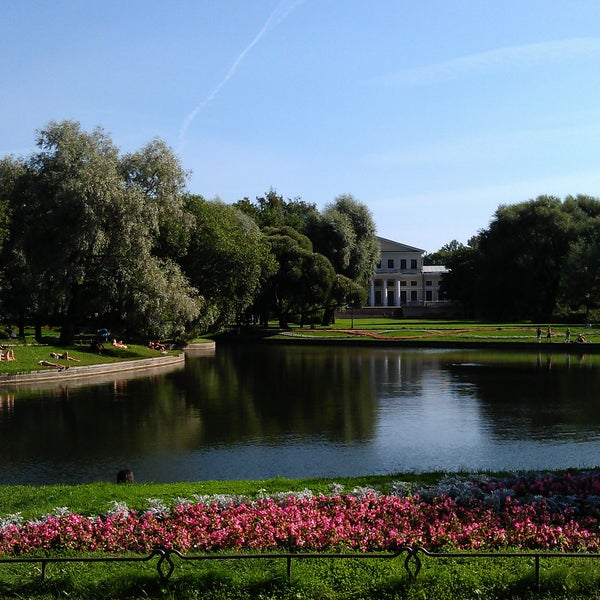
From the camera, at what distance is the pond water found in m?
16.1

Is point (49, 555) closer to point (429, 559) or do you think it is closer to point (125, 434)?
point (429, 559)

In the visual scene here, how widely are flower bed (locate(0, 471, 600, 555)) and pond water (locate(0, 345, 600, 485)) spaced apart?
174 inches

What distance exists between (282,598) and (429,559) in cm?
174

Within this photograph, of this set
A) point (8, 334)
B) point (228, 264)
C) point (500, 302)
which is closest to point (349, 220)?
point (500, 302)

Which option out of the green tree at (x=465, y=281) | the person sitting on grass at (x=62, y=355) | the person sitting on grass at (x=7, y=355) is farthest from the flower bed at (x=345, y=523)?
the green tree at (x=465, y=281)

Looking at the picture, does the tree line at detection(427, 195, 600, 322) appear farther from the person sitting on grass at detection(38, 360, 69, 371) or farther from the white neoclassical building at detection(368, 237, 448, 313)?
the person sitting on grass at detection(38, 360, 69, 371)

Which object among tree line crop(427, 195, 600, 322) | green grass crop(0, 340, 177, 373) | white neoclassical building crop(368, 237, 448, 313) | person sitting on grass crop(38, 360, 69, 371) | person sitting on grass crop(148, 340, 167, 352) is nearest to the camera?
green grass crop(0, 340, 177, 373)

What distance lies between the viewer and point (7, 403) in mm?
26375

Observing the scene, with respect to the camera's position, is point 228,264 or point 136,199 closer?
point 136,199

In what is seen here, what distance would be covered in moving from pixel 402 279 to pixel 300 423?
359 feet

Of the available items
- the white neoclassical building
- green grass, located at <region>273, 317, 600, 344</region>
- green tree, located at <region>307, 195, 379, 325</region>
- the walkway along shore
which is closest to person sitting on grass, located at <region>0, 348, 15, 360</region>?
the walkway along shore

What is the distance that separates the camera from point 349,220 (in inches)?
3253

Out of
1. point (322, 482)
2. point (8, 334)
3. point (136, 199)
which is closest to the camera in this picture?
point (322, 482)

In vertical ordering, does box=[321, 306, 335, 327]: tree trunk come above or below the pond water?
above
